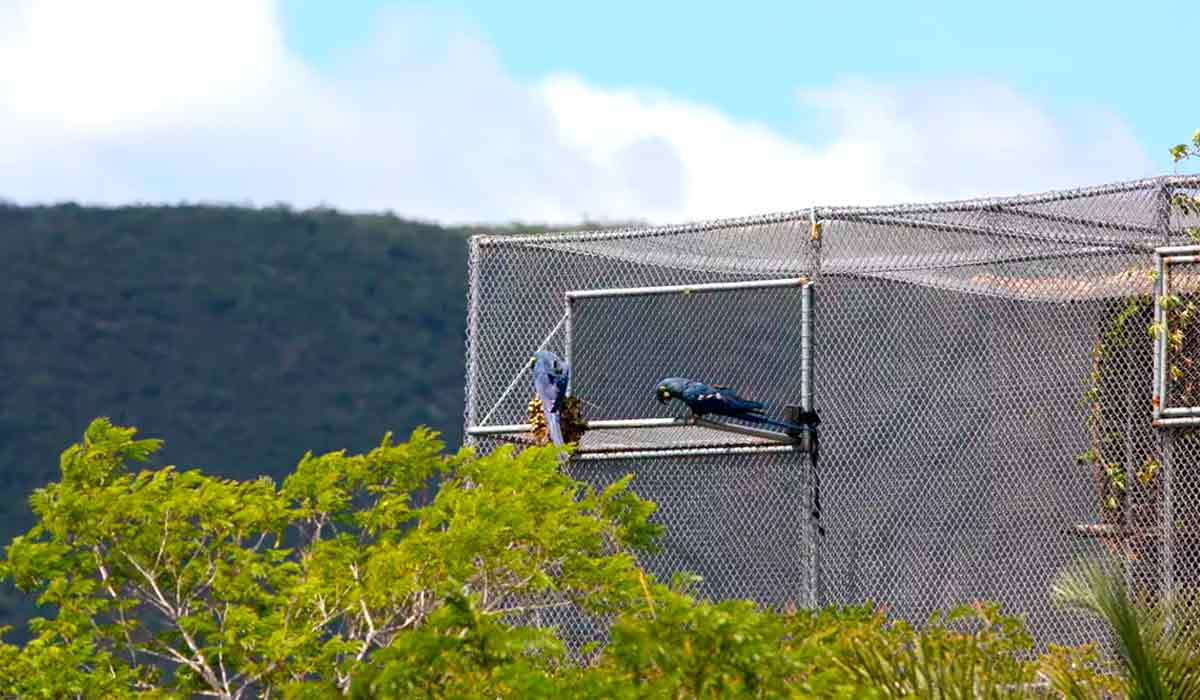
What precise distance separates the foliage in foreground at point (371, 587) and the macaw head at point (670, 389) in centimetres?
137

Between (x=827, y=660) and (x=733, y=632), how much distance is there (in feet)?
3.34

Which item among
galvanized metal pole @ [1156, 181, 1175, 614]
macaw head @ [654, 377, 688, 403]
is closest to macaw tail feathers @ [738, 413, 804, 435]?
macaw head @ [654, 377, 688, 403]

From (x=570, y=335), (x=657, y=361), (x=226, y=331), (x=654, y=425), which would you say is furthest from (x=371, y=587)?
(x=226, y=331)

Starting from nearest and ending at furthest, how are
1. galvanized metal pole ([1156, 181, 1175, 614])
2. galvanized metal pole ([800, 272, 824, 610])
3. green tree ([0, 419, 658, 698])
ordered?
1. green tree ([0, 419, 658, 698])
2. galvanized metal pole ([1156, 181, 1175, 614])
3. galvanized metal pole ([800, 272, 824, 610])

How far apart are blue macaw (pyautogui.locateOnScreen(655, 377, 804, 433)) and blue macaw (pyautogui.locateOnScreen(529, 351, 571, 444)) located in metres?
0.66

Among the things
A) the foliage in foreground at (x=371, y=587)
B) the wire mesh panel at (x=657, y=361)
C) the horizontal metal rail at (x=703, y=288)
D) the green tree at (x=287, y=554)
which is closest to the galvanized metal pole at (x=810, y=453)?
the horizontal metal rail at (x=703, y=288)

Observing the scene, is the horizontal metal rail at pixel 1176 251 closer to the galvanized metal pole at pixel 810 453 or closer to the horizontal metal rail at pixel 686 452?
the galvanized metal pole at pixel 810 453

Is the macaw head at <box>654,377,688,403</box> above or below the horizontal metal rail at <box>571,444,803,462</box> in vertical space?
above

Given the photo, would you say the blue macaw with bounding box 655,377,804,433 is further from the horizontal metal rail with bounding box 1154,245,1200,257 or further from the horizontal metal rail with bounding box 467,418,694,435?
the horizontal metal rail with bounding box 1154,245,1200,257

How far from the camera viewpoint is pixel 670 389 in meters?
12.8

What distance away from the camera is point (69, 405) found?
209 feet

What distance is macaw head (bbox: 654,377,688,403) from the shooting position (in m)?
12.8

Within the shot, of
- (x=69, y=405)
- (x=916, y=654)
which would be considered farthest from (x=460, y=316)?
(x=916, y=654)

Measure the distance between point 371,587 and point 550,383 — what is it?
3222 mm
